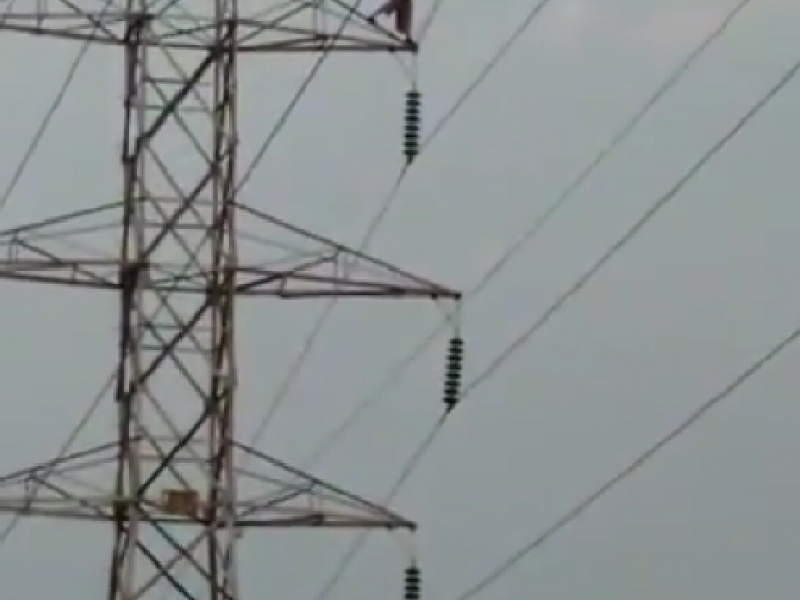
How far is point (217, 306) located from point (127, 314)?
926 mm

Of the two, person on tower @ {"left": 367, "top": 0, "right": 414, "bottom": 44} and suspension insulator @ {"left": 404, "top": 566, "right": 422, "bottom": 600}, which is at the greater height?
person on tower @ {"left": 367, "top": 0, "right": 414, "bottom": 44}

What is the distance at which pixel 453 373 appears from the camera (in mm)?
39406

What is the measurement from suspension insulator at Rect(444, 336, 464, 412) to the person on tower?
112 inches

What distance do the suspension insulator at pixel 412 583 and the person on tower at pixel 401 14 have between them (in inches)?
192

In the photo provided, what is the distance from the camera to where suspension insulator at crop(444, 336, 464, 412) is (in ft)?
128

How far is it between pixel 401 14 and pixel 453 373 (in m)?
3.39

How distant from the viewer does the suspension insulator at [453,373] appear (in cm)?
3916

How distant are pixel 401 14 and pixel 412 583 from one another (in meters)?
5.29

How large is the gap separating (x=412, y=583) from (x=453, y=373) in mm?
1982

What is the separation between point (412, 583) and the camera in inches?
1554

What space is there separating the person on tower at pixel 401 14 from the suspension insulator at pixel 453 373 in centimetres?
284

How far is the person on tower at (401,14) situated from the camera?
129 ft

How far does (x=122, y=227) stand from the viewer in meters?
39.4

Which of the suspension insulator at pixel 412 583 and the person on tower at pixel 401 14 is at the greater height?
the person on tower at pixel 401 14
